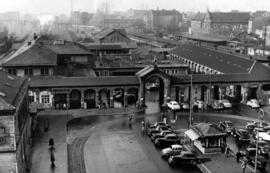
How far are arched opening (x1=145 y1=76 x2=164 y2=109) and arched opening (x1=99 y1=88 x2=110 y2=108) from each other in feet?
21.7

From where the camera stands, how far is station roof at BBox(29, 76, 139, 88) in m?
56.2

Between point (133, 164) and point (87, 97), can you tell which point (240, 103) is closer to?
point (87, 97)

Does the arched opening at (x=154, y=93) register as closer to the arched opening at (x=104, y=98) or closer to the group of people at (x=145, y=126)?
the arched opening at (x=104, y=98)

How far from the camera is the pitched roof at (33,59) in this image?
201 ft

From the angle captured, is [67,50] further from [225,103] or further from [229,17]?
[229,17]

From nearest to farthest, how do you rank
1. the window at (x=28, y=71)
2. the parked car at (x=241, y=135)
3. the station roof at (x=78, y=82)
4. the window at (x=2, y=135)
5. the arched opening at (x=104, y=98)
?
the window at (x=2, y=135) < the parked car at (x=241, y=135) < the station roof at (x=78, y=82) < the arched opening at (x=104, y=98) < the window at (x=28, y=71)

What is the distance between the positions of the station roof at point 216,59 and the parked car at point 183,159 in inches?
1349

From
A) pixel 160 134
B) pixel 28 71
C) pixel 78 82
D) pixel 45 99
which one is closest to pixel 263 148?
pixel 160 134

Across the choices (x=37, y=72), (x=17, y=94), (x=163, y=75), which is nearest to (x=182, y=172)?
(x=17, y=94)

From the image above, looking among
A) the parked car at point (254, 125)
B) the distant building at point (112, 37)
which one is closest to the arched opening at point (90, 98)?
the parked car at point (254, 125)

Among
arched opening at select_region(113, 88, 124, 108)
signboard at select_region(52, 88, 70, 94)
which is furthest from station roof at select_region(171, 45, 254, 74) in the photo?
signboard at select_region(52, 88, 70, 94)

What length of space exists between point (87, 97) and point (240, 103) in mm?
25529

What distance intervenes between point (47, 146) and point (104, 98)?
2248 centimetres

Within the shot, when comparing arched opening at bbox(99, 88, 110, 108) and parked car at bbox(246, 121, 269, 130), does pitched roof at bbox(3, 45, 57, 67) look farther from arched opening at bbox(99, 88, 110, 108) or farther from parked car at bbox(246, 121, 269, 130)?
parked car at bbox(246, 121, 269, 130)
